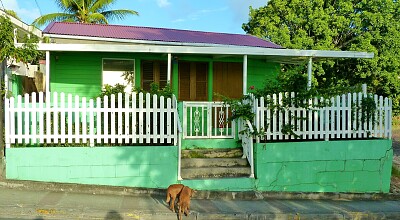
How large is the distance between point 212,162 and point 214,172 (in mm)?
304

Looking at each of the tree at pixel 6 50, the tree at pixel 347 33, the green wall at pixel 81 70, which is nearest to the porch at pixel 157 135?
the tree at pixel 6 50

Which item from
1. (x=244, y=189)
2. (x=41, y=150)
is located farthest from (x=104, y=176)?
(x=244, y=189)

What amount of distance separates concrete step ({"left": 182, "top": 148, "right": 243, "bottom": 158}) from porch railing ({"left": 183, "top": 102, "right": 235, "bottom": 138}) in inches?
16.0

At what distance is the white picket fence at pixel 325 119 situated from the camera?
7.67m

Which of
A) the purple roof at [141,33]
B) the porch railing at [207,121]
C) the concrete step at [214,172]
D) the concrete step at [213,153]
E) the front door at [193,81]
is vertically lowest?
the concrete step at [214,172]

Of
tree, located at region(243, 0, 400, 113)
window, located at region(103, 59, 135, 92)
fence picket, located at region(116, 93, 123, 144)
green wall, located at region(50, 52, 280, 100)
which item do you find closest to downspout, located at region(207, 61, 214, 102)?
green wall, located at region(50, 52, 280, 100)

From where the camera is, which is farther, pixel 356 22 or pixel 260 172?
pixel 356 22

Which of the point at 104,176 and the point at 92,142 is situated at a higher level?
the point at 92,142

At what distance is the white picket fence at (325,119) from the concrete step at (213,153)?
856mm

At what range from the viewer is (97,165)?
23.1ft

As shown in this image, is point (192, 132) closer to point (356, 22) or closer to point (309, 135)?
point (309, 135)

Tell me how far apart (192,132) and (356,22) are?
17.1 metres

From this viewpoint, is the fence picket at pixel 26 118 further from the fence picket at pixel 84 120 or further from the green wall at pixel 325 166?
the green wall at pixel 325 166

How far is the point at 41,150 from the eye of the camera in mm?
6891
